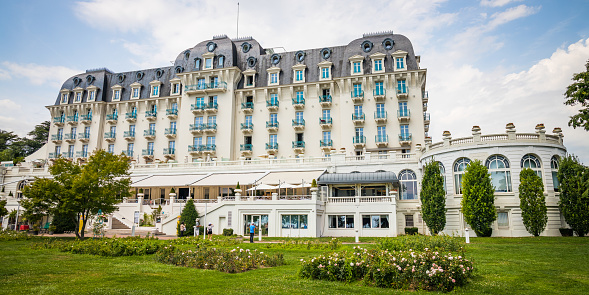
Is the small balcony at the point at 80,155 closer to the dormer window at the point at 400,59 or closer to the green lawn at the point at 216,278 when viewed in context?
the dormer window at the point at 400,59

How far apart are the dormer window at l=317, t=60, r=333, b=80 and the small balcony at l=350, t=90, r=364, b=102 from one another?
372 centimetres

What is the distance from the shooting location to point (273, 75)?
1935 inches

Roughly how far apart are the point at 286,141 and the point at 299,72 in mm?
8606

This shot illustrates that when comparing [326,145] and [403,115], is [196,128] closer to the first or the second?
[326,145]

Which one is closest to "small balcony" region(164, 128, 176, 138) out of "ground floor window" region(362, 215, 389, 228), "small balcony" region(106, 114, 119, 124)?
"small balcony" region(106, 114, 119, 124)

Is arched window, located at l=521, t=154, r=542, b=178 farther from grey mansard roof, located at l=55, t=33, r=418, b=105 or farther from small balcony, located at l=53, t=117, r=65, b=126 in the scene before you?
small balcony, located at l=53, t=117, r=65, b=126

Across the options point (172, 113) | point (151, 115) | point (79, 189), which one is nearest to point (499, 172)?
point (79, 189)

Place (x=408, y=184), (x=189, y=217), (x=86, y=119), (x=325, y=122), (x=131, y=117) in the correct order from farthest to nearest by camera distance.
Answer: (x=86, y=119) → (x=131, y=117) → (x=325, y=122) → (x=408, y=184) → (x=189, y=217)

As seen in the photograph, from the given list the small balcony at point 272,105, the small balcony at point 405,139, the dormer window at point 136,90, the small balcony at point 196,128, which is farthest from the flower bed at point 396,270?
the dormer window at point 136,90

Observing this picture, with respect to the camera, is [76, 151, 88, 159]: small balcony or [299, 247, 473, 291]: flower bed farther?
[76, 151, 88, 159]: small balcony

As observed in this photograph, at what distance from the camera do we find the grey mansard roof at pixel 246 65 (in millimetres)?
45844

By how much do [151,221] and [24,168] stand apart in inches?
1034

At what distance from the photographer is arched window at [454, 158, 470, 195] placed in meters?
30.8

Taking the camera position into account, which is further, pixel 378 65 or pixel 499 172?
pixel 378 65
